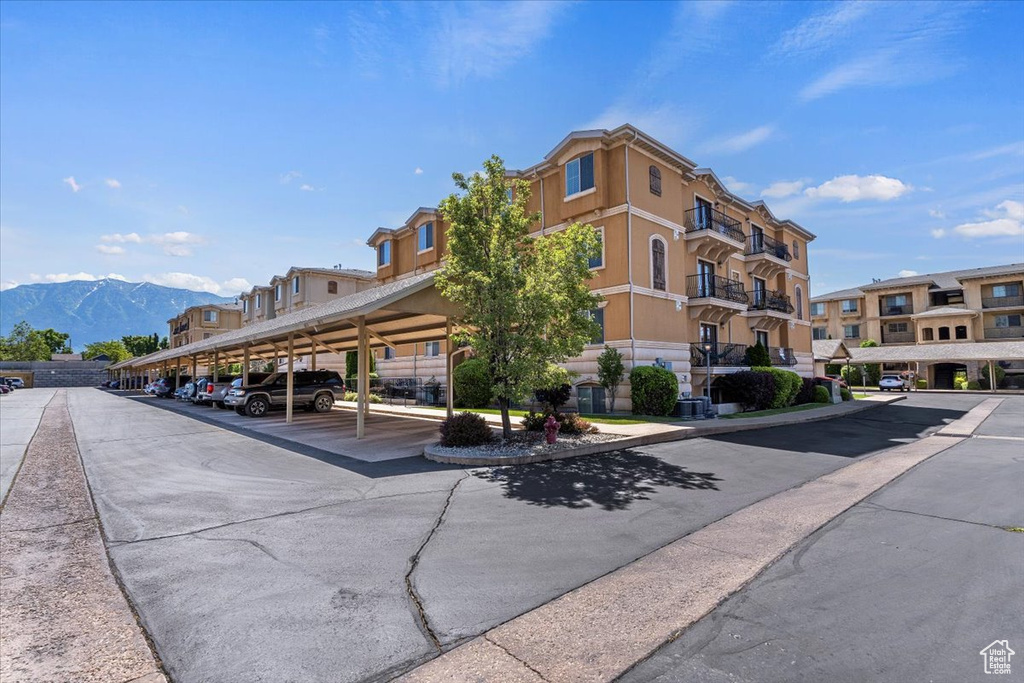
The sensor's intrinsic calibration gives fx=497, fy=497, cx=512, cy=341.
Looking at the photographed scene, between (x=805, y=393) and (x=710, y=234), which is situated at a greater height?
(x=710, y=234)

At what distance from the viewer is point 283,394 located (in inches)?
891

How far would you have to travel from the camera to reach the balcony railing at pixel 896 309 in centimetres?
5359

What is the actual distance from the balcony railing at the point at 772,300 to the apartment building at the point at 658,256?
0.07 m

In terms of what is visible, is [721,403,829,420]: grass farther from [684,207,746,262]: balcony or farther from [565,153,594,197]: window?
[565,153,594,197]: window

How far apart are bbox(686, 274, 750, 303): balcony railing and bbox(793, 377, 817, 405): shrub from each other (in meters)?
5.59

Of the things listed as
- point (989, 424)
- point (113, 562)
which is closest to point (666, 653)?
point (113, 562)

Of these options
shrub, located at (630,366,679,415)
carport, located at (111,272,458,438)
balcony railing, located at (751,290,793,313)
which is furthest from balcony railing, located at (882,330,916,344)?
carport, located at (111,272,458,438)

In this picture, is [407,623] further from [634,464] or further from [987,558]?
[634,464]

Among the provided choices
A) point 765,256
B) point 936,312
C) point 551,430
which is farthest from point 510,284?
point 936,312

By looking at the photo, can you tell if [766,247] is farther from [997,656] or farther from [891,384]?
[997,656]

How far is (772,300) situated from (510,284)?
2497 cm

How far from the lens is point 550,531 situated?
19.5 ft

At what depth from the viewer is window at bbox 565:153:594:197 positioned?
21.9m

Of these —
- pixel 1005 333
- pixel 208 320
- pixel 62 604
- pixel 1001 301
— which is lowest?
pixel 62 604
